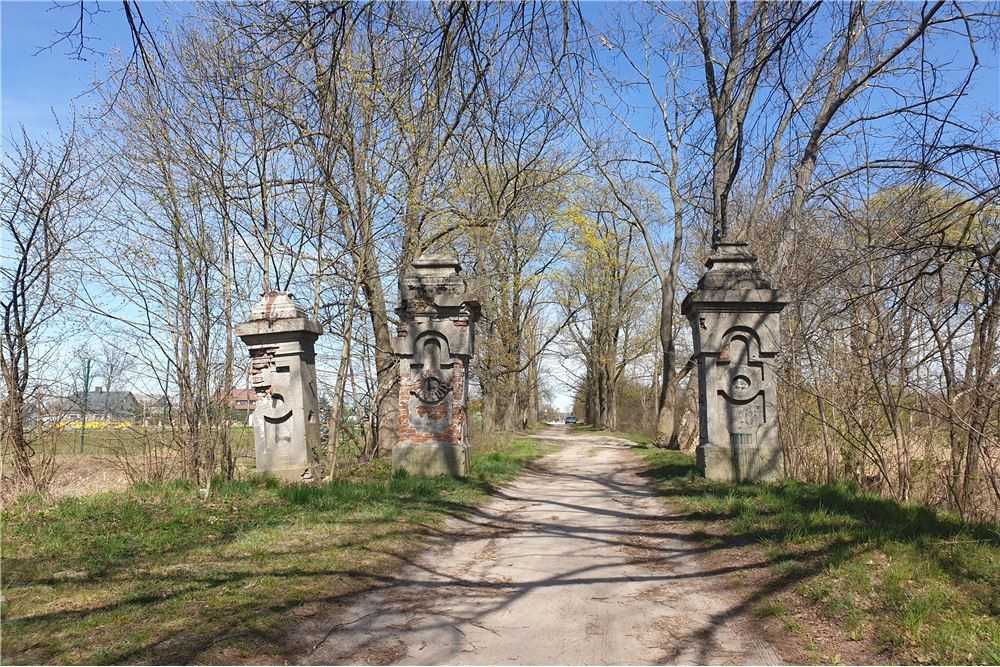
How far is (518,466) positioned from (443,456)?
3.24 m

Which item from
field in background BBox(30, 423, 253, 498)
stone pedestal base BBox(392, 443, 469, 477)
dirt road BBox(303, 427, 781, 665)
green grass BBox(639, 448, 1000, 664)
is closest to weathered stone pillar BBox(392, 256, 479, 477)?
stone pedestal base BBox(392, 443, 469, 477)

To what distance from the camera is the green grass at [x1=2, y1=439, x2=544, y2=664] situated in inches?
159

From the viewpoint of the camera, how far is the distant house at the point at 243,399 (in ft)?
32.8

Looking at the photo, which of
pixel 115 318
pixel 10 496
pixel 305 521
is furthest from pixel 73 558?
pixel 115 318

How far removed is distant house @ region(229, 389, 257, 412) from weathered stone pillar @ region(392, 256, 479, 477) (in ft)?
7.83

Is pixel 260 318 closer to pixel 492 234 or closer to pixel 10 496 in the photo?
pixel 10 496

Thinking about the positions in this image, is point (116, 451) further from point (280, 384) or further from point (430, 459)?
point (430, 459)

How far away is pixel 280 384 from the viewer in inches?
400

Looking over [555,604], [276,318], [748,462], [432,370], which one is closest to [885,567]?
[555,604]

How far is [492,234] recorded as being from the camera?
1792 centimetres

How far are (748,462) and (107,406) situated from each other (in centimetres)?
941

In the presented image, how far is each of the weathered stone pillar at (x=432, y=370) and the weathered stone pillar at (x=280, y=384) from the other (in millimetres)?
1725

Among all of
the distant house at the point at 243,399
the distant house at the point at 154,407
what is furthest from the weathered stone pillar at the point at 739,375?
the distant house at the point at 154,407

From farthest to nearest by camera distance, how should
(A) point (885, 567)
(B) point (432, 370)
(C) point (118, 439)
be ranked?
(B) point (432, 370) < (C) point (118, 439) < (A) point (885, 567)
